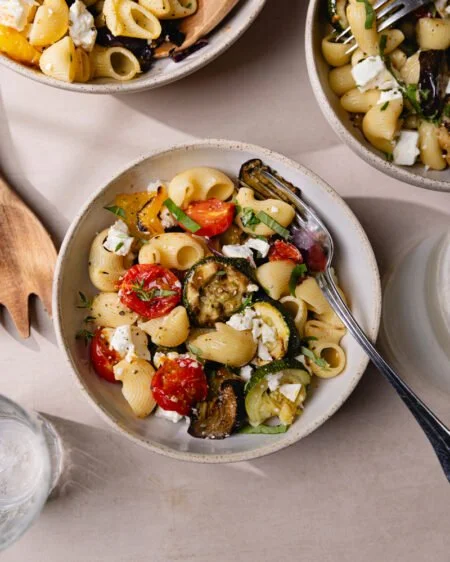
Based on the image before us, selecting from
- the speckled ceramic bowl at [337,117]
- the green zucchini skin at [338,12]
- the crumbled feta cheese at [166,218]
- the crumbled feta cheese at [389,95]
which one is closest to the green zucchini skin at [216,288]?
the crumbled feta cheese at [166,218]

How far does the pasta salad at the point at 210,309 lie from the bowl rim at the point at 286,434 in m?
0.05

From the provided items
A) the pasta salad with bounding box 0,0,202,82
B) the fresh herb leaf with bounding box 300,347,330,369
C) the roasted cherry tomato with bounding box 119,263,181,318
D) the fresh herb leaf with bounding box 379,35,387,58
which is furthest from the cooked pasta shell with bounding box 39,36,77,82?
the fresh herb leaf with bounding box 300,347,330,369

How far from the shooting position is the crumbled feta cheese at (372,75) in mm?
1428

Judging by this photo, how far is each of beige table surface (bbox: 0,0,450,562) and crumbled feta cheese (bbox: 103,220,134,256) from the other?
0.23 meters

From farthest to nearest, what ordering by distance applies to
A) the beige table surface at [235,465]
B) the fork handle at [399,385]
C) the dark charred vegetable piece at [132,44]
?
1. the beige table surface at [235,465]
2. the dark charred vegetable piece at [132,44]
3. the fork handle at [399,385]

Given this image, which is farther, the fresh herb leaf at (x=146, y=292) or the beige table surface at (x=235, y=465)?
the beige table surface at (x=235, y=465)

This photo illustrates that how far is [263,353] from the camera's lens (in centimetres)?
143

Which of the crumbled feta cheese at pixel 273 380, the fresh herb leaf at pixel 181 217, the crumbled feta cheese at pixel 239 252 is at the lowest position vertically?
the crumbled feta cheese at pixel 273 380

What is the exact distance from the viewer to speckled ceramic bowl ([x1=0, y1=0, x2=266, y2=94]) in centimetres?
142

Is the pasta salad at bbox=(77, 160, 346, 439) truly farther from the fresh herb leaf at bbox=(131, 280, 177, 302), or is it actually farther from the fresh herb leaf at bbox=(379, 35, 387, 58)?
the fresh herb leaf at bbox=(379, 35, 387, 58)

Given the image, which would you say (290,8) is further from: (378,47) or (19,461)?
(19,461)

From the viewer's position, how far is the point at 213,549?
64.4 inches

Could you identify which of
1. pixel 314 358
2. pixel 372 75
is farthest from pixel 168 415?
pixel 372 75

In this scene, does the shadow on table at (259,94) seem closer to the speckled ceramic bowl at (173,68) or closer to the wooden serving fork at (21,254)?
the speckled ceramic bowl at (173,68)
